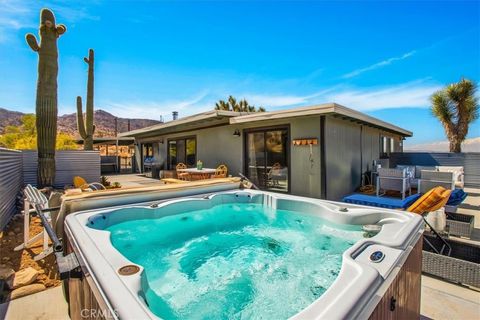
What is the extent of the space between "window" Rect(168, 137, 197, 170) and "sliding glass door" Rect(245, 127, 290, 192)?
145 inches

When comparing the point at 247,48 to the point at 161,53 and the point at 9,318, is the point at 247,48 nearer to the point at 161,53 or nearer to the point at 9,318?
the point at 161,53

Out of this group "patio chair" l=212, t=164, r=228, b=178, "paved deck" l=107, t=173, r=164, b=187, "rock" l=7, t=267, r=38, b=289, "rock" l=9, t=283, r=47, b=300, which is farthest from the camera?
"paved deck" l=107, t=173, r=164, b=187

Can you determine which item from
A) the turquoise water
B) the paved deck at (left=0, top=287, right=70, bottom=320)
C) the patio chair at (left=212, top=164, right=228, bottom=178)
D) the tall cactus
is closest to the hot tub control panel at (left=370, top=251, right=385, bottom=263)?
the turquoise water

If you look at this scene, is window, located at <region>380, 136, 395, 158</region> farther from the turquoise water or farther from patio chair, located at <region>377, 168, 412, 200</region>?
the turquoise water

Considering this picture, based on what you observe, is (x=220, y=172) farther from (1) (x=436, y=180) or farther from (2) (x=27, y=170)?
(1) (x=436, y=180)

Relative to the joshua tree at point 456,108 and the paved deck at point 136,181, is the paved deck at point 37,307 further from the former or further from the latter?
the joshua tree at point 456,108

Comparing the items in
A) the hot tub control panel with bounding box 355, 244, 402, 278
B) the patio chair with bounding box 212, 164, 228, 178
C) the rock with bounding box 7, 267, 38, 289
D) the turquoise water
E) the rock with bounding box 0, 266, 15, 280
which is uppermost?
the patio chair with bounding box 212, 164, 228, 178

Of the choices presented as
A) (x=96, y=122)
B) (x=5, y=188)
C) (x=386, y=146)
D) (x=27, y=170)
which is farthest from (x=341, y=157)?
(x=96, y=122)

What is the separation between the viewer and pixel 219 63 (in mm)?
12203

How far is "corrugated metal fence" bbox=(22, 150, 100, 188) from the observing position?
7.75 m

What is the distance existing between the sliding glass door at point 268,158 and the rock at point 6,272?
6.34 metres

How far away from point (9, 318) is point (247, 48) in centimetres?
1052

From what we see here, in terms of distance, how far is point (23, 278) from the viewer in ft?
9.71

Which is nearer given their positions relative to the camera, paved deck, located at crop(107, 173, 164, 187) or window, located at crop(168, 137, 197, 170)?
paved deck, located at crop(107, 173, 164, 187)
